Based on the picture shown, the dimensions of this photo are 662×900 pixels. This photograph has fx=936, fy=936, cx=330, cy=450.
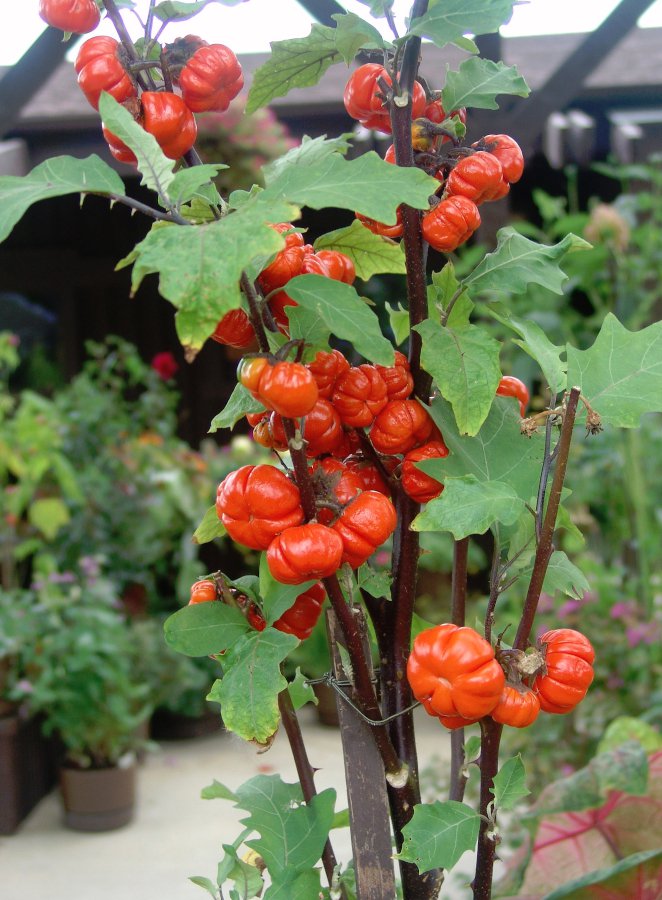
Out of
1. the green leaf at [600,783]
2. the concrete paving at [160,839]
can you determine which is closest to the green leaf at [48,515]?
the concrete paving at [160,839]

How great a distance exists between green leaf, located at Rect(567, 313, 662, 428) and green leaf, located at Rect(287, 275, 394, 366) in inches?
5.8

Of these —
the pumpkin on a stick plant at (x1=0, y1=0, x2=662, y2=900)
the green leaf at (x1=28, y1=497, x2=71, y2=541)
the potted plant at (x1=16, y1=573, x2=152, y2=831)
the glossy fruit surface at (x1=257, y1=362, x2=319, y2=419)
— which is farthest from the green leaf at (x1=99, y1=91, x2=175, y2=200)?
the green leaf at (x1=28, y1=497, x2=71, y2=541)

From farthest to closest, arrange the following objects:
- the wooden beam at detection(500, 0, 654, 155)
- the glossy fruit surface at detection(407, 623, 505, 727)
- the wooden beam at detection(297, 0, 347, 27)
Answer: the wooden beam at detection(500, 0, 654, 155)
the wooden beam at detection(297, 0, 347, 27)
the glossy fruit surface at detection(407, 623, 505, 727)

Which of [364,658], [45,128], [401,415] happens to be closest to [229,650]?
[364,658]

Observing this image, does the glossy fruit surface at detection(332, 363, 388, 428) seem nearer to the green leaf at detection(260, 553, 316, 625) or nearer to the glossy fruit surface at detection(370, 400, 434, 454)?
the glossy fruit surface at detection(370, 400, 434, 454)

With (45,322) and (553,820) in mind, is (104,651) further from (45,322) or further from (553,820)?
(45,322)

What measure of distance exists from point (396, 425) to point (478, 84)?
247 millimetres

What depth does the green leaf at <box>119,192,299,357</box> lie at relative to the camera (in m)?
0.45

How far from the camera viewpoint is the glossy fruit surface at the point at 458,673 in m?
0.56

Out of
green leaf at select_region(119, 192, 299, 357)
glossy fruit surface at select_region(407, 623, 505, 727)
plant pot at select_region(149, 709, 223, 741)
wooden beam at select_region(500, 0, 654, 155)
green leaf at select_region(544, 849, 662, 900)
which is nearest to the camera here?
green leaf at select_region(119, 192, 299, 357)

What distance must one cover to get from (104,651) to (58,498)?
0.76 metres

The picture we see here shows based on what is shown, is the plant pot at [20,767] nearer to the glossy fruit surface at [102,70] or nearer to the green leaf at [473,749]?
the green leaf at [473,749]

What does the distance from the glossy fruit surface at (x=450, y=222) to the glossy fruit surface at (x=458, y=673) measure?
245 mm

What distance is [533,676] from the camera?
0.61 metres
